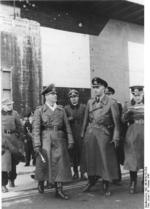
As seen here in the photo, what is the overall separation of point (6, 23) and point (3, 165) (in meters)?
4.90

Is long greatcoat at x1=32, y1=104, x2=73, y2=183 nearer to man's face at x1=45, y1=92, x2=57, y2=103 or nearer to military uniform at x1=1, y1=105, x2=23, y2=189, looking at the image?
man's face at x1=45, y1=92, x2=57, y2=103

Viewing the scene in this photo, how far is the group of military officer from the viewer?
518cm

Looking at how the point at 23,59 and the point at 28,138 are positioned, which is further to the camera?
the point at 23,59

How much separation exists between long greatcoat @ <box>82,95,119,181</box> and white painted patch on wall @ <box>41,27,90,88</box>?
4610mm

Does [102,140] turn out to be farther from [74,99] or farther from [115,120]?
[74,99]

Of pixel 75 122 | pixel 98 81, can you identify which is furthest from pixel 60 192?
pixel 75 122

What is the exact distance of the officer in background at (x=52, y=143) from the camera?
16.8 feet

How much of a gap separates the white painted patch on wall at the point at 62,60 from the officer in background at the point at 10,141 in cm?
380

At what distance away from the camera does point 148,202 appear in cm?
328

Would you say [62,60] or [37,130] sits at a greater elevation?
[62,60]

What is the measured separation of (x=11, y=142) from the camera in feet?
19.9

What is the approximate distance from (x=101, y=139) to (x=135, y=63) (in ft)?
17.4

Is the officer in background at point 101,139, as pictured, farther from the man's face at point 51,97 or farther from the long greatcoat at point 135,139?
the man's face at point 51,97

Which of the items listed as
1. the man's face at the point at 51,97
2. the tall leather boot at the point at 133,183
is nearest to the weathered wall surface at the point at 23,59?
the man's face at the point at 51,97
